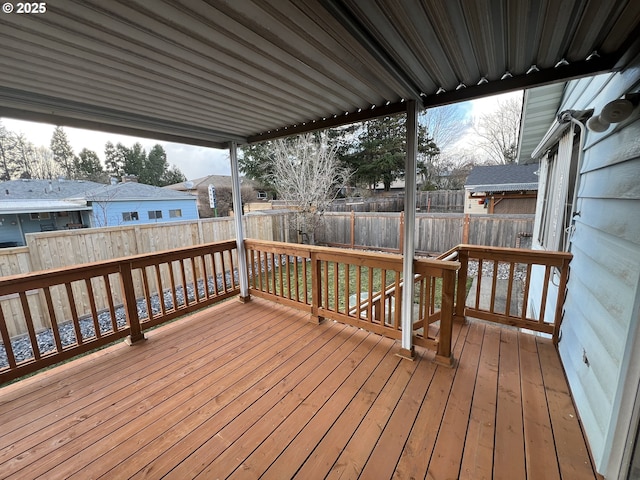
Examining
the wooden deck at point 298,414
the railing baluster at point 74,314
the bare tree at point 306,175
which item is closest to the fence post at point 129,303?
the wooden deck at point 298,414

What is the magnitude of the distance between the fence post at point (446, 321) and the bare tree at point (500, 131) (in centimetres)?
1539

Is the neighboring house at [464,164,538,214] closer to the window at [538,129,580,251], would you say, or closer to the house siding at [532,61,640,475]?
the window at [538,129,580,251]

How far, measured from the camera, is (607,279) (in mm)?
1611

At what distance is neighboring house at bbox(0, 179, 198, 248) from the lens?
8719 mm

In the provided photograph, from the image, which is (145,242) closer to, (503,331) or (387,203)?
(503,331)

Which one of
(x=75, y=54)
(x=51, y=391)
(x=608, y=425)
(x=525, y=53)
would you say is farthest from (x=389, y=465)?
(x=75, y=54)

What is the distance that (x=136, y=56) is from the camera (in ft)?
4.81

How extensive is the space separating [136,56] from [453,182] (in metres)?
16.9

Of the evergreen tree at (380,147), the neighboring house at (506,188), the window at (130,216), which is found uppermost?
the evergreen tree at (380,147)

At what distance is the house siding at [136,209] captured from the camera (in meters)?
9.60

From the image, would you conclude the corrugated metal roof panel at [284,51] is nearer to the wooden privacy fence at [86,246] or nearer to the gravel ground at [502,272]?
the wooden privacy fence at [86,246]

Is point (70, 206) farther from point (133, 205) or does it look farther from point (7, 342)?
point (7, 342)

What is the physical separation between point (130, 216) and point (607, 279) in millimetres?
12470

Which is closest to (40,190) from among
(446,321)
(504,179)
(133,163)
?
(133,163)
